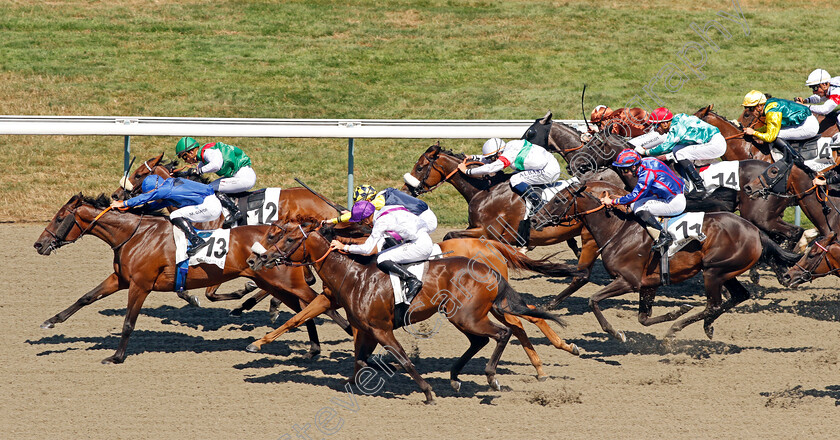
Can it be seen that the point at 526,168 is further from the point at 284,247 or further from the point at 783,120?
the point at 284,247

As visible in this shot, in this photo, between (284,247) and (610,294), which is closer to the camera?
(284,247)

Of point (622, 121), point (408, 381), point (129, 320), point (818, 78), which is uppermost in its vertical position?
point (818, 78)

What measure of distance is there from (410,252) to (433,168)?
10.2 ft

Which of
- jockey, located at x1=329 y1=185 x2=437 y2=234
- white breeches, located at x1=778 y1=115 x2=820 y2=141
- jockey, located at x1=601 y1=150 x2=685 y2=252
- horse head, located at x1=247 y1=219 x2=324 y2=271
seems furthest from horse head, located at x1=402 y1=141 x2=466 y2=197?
white breeches, located at x1=778 y1=115 x2=820 y2=141

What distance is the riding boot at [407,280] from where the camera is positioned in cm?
684

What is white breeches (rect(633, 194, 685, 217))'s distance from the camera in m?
8.07

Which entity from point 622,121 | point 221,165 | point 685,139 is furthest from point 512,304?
point 622,121

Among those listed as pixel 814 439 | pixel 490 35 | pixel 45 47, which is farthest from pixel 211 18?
pixel 814 439

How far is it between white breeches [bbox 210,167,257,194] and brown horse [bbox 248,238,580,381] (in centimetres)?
224

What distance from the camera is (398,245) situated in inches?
285

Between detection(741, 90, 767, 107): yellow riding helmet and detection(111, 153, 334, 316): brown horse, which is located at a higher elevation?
detection(741, 90, 767, 107): yellow riding helmet

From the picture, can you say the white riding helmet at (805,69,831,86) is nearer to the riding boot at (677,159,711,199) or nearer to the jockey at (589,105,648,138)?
the jockey at (589,105,648,138)

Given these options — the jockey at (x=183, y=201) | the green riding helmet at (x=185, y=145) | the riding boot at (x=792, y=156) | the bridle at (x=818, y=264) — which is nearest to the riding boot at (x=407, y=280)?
the jockey at (x=183, y=201)

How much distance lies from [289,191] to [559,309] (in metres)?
2.81
